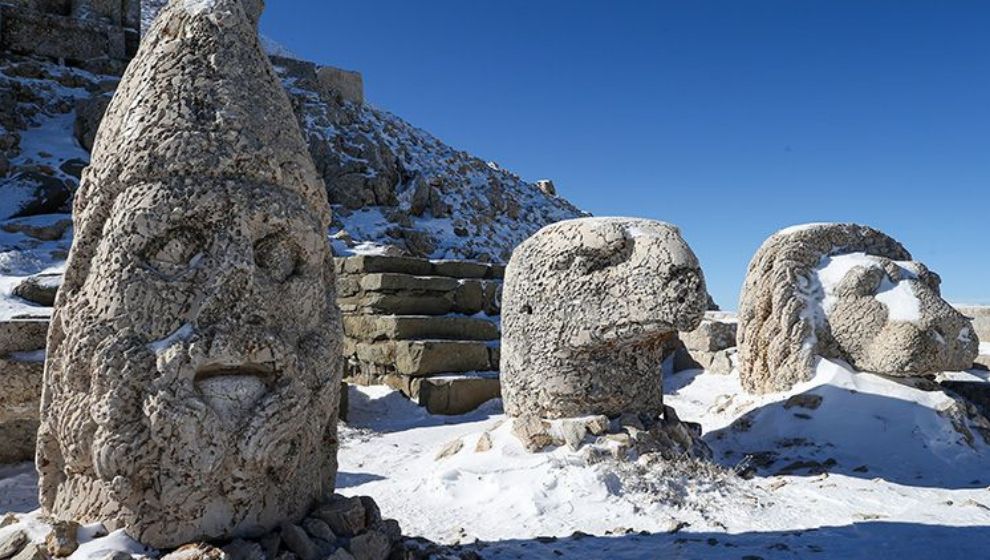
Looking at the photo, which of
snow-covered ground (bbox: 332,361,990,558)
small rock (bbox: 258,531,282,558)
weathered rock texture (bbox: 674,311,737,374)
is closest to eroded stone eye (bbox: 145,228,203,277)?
small rock (bbox: 258,531,282,558)

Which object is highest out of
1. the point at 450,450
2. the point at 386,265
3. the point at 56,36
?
the point at 56,36

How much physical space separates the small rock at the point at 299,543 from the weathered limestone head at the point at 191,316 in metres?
A: 0.07

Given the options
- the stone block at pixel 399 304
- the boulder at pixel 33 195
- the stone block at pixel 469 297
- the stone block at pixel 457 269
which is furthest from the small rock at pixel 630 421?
the boulder at pixel 33 195

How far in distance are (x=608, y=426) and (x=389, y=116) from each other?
79.6 ft

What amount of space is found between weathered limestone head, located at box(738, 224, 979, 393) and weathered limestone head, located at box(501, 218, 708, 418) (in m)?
1.56

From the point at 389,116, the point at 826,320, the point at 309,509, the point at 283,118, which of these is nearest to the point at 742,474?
the point at 826,320

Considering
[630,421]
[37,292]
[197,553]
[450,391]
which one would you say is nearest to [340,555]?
[197,553]

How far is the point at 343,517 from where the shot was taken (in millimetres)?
2492

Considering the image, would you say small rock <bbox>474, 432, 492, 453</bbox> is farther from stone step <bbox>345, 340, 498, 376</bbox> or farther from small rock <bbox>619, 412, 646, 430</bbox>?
stone step <bbox>345, 340, 498, 376</bbox>

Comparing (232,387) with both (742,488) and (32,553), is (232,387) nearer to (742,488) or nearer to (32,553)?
(32,553)

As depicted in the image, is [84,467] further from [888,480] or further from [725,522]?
[888,480]

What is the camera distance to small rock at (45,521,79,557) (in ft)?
6.75

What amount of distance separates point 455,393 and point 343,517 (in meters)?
4.59

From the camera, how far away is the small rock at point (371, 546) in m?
2.42
